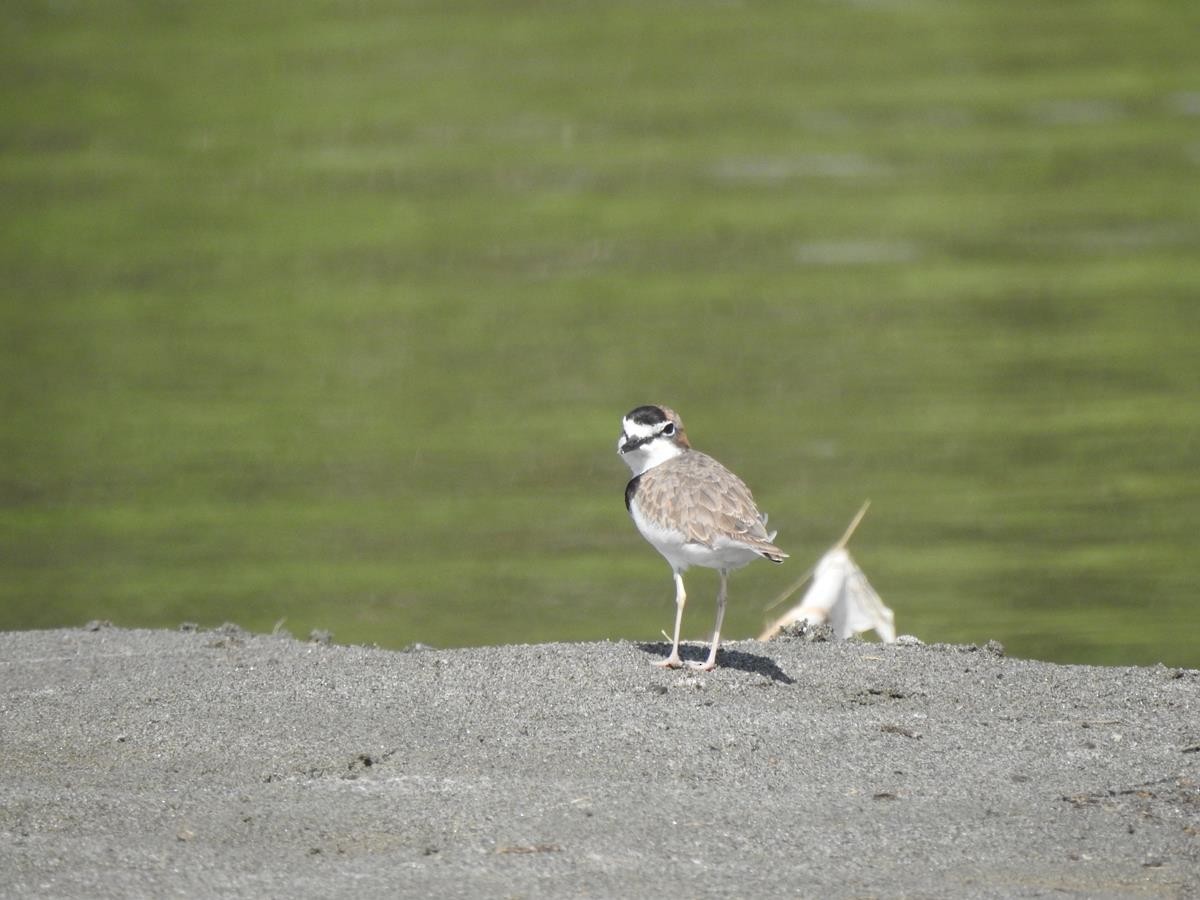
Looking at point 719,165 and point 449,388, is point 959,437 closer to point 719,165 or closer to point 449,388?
point 449,388

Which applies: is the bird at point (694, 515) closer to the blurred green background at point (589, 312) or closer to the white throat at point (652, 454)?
the white throat at point (652, 454)

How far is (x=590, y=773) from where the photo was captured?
29.3 ft

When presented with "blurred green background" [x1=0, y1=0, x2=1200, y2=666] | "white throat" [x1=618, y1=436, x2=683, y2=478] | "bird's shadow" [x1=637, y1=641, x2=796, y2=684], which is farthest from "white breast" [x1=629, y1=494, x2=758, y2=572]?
"blurred green background" [x1=0, y1=0, x2=1200, y2=666]

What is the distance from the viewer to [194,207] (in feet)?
111

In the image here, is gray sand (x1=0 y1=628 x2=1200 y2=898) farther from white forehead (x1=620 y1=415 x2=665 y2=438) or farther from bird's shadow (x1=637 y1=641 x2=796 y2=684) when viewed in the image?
white forehead (x1=620 y1=415 x2=665 y2=438)

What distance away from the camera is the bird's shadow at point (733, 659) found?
34.6ft

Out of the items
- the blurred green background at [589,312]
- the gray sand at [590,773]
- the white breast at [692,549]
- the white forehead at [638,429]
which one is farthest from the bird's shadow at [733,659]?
the blurred green background at [589,312]

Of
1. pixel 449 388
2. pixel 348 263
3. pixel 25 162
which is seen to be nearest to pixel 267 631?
pixel 449 388

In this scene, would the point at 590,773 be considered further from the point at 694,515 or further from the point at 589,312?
the point at 589,312

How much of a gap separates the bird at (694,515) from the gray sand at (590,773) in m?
0.62

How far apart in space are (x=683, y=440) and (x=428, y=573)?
20.3 feet

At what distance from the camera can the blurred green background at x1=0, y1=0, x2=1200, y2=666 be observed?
17.5 m

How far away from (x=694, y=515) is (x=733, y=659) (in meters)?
1.01

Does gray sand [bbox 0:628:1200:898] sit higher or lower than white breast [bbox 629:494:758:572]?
lower
